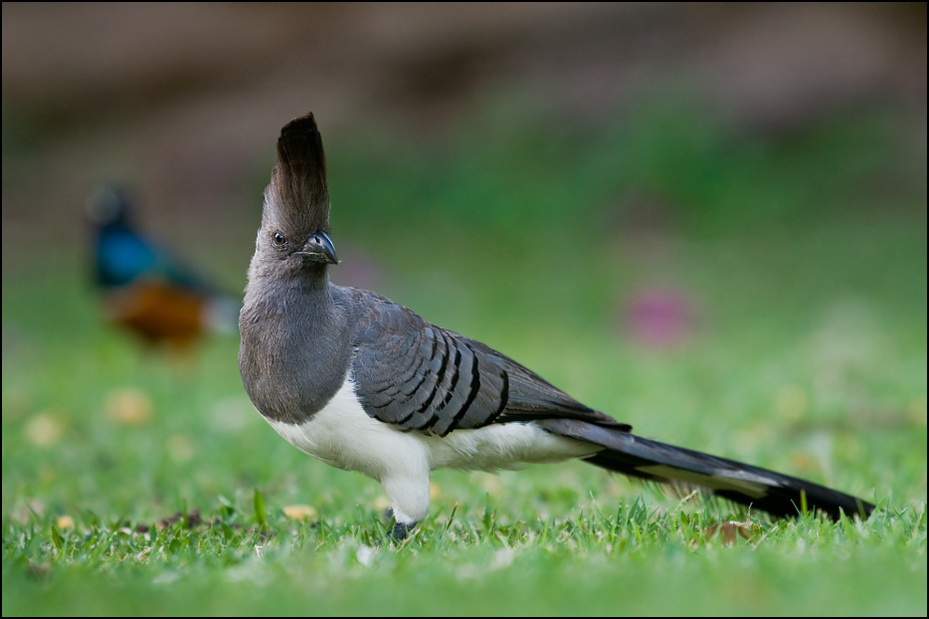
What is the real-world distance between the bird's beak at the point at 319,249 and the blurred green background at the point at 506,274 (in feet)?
2.91

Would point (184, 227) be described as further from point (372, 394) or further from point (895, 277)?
point (372, 394)

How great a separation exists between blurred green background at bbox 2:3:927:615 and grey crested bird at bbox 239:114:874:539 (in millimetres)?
206

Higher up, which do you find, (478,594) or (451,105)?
(451,105)

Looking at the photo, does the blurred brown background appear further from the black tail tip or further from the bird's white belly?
the black tail tip

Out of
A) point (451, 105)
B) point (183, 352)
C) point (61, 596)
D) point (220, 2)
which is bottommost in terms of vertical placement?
point (61, 596)

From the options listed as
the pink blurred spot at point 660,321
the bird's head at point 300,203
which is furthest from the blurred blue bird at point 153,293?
the bird's head at point 300,203

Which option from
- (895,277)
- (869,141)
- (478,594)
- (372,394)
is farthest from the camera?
(869,141)

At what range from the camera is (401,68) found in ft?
46.7

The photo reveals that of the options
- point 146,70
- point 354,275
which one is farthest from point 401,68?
point 354,275

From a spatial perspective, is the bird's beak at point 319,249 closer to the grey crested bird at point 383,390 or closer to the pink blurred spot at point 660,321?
the grey crested bird at point 383,390

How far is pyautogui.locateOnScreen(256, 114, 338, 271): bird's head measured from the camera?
10.9 feet

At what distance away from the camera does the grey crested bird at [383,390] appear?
10.9ft

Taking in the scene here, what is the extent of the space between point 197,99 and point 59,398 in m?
8.50

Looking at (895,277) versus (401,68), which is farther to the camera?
(401,68)
